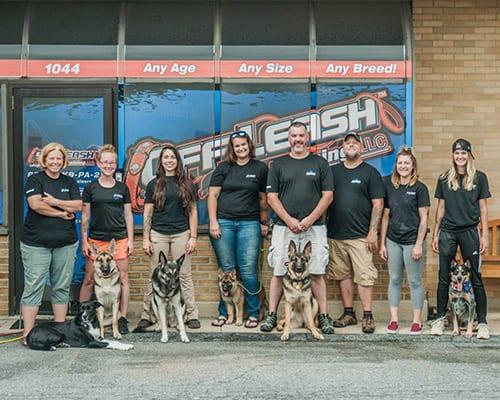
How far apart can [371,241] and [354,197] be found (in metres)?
0.49

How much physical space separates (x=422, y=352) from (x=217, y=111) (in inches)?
135

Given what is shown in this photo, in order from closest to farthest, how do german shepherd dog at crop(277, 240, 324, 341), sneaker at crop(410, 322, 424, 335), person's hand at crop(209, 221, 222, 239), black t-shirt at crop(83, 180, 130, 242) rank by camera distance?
german shepherd dog at crop(277, 240, 324, 341), black t-shirt at crop(83, 180, 130, 242), sneaker at crop(410, 322, 424, 335), person's hand at crop(209, 221, 222, 239)

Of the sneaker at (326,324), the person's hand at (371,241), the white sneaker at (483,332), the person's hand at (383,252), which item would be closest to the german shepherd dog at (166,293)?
the sneaker at (326,324)

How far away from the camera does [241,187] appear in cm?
816

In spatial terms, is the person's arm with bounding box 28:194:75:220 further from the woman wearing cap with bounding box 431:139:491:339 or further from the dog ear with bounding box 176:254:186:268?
the woman wearing cap with bounding box 431:139:491:339

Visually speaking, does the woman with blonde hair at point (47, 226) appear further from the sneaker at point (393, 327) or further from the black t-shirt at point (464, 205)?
the black t-shirt at point (464, 205)

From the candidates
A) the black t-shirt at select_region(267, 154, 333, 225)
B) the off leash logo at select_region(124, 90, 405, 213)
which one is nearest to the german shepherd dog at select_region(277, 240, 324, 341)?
the black t-shirt at select_region(267, 154, 333, 225)

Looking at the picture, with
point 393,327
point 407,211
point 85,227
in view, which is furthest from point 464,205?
point 85,227

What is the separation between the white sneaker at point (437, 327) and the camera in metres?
7.90

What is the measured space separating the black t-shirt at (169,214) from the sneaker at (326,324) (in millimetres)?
1691

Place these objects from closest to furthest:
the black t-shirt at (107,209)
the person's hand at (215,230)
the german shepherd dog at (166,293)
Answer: the german shepherd dog at (166,293)
the black t-shirt at (107,209)
the person's hand at (215,230)

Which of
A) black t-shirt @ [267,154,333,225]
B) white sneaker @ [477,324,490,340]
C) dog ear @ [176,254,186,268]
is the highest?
black t-shirt @ [267,154,333,225]

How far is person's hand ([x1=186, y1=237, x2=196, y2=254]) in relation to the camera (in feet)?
26.4

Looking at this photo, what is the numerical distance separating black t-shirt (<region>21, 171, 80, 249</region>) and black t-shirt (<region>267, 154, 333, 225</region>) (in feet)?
6.66
